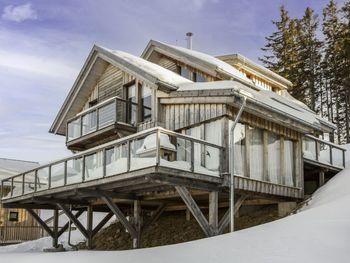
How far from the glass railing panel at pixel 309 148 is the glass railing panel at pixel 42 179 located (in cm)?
1036

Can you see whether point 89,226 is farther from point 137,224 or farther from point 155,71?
point 155,71

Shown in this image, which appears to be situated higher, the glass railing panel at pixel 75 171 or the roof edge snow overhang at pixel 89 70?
the roof edge snow overhang at pixel 89 70

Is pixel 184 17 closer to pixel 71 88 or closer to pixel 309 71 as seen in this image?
pixel 71 88

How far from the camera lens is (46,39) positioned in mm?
16984

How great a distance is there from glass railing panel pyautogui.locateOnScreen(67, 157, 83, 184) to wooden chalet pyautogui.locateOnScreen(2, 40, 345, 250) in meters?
0.06

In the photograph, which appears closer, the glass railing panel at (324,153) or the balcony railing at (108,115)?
the balcony railing at (108,115)

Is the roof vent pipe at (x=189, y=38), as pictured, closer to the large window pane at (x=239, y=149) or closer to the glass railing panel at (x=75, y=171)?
the large window pane at (x=239, y=149)

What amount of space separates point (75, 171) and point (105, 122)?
3.09 metres

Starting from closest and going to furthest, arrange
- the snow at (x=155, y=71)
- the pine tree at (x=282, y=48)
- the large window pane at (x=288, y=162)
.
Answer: the snow at (x=155, y=71) < the large window pane at (x=288, y=162) < the pine tree at (x=282, y=48)

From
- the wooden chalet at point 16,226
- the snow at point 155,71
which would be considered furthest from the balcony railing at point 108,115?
the wooden chalet at point 16,226

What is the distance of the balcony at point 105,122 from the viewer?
18.8 metres

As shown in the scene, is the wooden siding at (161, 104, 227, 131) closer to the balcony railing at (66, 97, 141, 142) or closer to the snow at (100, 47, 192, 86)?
the snow at (100, 47, 192, 86)

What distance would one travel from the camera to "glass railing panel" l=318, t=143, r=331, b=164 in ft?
66.9

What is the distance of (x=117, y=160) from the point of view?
14.4 meters
